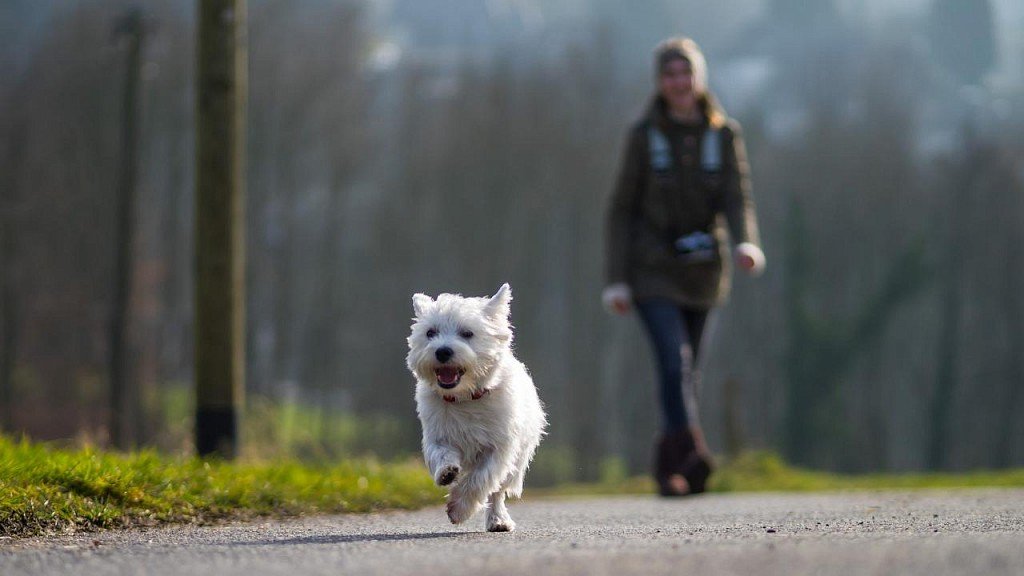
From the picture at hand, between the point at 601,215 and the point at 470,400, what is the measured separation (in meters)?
38.2

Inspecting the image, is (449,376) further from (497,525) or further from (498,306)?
(497,525)

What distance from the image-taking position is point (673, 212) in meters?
9.61

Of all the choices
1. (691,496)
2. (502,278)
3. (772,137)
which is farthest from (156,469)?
(772,137)

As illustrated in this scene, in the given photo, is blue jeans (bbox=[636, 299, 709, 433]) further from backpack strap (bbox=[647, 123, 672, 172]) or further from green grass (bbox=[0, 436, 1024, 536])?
green grass (bbox=[0, 436, 1024, 536])

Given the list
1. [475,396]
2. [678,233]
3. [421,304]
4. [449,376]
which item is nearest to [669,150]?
[678,233]

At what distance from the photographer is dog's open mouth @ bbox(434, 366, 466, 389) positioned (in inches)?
255

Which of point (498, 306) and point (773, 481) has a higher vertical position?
point (498, 306)

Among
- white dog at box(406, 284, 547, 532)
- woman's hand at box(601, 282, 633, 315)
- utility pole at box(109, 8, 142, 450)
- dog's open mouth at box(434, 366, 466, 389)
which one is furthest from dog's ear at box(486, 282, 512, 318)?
utility pole at box(109, 8, 142, 450)

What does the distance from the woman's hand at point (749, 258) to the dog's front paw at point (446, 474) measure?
3.59m

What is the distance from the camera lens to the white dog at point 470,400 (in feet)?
21.2

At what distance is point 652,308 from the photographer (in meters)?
9.44

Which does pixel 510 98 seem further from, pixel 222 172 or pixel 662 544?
pixel 662 544

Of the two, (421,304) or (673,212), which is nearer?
(421,304)

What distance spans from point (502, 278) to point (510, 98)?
19.3ft
